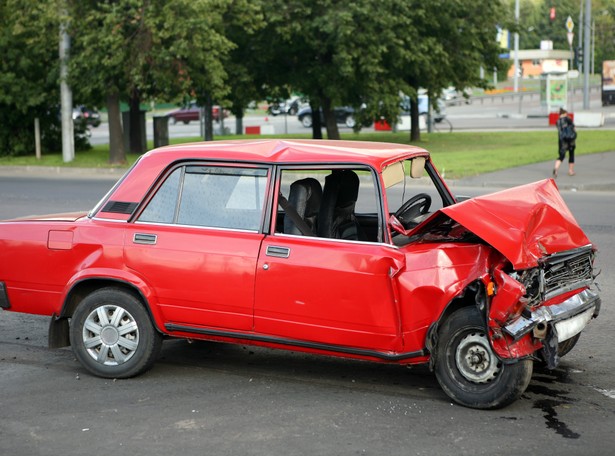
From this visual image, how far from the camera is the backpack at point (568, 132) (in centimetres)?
2285

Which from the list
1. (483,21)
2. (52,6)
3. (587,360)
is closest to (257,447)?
(587,360)

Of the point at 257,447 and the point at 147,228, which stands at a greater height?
the point at 147,228

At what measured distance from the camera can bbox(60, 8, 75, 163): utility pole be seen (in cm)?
2786

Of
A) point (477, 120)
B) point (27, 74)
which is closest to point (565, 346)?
point (27, 74)

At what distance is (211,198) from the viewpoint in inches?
264

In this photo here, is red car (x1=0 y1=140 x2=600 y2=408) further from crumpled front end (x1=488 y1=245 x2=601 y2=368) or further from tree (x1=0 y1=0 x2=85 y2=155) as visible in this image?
tree (x1=0 y1=0 x2=85 y2=155)

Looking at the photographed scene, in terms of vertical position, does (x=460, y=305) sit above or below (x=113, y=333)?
above

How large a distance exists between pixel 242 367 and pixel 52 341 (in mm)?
1373

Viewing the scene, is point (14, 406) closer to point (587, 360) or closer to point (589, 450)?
point (589, 450)

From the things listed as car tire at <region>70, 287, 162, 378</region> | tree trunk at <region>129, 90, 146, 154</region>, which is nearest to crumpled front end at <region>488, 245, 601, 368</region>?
car tire at <region>70, 287, 162, 378</region>

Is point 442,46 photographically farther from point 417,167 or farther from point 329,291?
point 329,291

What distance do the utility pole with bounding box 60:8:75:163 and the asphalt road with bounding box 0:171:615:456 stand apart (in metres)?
21.1

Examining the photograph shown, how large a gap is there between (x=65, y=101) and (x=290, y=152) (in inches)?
913

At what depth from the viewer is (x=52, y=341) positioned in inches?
277
